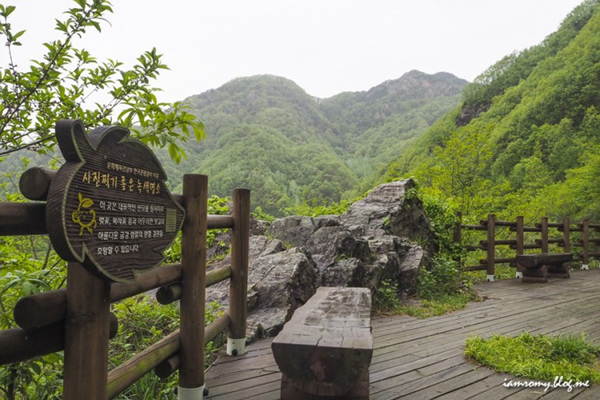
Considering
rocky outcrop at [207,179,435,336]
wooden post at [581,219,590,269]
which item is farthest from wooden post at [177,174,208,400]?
wooden post at [581,219,590,269]

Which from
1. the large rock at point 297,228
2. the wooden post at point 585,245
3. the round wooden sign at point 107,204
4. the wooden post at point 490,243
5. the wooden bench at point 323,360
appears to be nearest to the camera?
the round wooden sign at point 107,204

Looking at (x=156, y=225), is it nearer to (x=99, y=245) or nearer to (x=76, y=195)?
(x=99, y=245)

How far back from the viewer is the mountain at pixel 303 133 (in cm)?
4075

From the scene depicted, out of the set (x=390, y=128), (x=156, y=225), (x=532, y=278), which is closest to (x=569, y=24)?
(x=390, y=128)

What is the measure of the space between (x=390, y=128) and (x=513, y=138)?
51124mm

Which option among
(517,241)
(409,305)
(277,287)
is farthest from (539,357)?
(517,241)

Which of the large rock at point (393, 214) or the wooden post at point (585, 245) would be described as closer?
the large rock at point (393, 214)

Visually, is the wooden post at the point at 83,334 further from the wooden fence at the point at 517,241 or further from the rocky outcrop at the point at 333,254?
the wooden fence at the point at 517,241

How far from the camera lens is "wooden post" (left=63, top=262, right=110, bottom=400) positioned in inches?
51.5

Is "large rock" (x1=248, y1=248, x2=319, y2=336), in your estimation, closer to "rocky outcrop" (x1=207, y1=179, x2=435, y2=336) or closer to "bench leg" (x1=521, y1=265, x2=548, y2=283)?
"rocky outcrop" (x1=207, y1=179, x2=435, y2=336)

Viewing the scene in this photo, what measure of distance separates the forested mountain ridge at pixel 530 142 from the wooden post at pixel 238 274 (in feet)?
24.2

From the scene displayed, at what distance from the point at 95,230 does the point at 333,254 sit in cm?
427

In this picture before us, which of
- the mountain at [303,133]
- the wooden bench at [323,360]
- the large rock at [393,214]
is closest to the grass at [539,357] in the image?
the wooden bench at [323,360]

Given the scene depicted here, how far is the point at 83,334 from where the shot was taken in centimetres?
132
